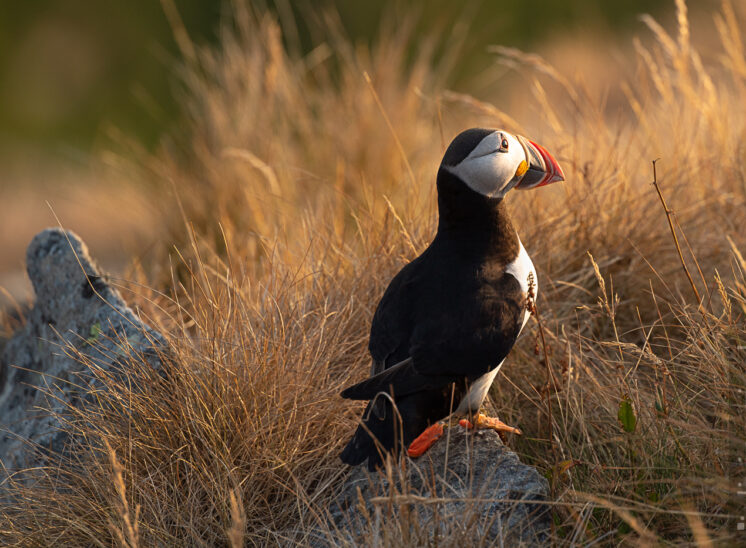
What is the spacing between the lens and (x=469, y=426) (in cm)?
247

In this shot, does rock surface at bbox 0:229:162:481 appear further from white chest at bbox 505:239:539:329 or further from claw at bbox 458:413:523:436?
white chest at bbox 505:239:539:329

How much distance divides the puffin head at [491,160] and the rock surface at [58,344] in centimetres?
114

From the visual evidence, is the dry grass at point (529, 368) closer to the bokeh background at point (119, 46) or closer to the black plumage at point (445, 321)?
the black plumage at point (445, 321)

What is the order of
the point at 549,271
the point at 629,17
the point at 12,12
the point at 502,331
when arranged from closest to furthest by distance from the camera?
the point at 502,331
the point at 549,271
the point at 12,12
the point at 629,17

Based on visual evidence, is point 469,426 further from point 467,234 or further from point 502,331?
point 467,234

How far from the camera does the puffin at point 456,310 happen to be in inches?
88.1

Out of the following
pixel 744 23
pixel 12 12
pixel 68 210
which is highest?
pixel 12 12

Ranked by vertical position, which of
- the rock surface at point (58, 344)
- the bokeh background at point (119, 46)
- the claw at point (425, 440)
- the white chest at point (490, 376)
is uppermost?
the bokeh background at point (119, 46)

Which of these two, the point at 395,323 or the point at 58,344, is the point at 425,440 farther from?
the point at 58,344

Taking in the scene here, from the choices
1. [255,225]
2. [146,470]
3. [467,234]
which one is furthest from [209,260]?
[467,234]

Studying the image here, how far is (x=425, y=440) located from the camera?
8.01 feet

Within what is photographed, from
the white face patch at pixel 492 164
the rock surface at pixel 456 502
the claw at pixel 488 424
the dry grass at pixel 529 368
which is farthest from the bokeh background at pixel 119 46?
the rock surface at pixel 456 502

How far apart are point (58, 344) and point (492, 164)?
1.58 m

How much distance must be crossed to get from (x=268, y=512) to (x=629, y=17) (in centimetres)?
1234
